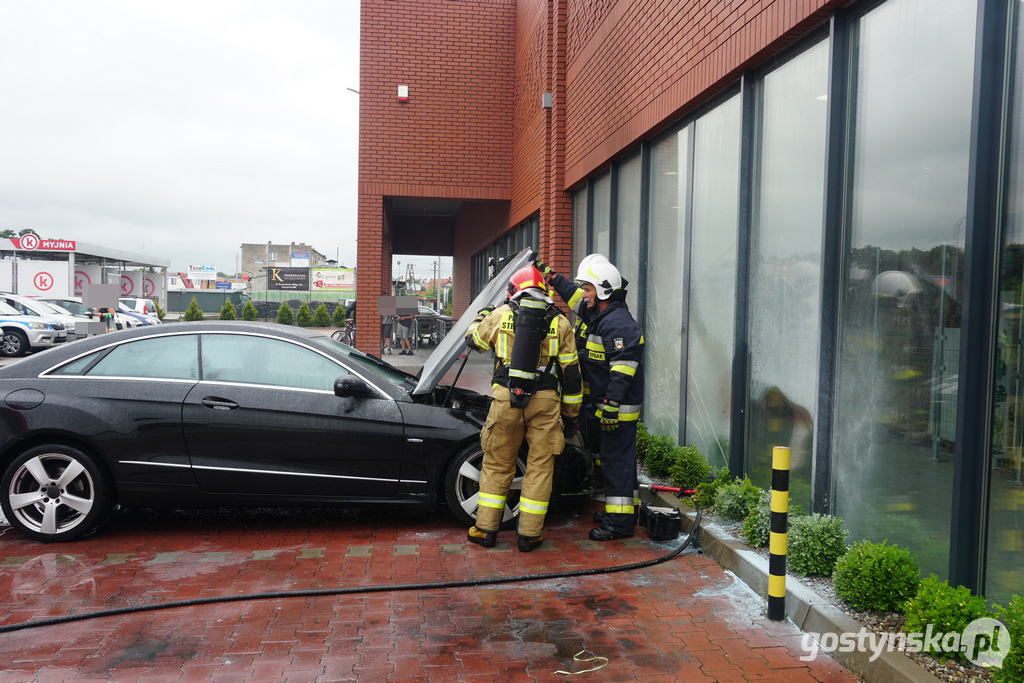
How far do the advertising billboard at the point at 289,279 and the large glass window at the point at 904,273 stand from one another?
72.7m

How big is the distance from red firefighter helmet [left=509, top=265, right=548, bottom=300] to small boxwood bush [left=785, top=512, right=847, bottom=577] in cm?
218

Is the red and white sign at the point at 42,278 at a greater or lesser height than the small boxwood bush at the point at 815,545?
greater

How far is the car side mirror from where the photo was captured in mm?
5188

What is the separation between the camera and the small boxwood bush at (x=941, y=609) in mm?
3078

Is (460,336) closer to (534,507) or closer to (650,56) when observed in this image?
(534,507)

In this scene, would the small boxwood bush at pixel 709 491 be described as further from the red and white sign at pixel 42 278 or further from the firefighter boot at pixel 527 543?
the red and white sign at pixel 42 278

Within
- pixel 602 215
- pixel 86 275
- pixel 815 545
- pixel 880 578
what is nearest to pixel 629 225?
pixel 602 215

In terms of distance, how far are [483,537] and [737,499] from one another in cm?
180

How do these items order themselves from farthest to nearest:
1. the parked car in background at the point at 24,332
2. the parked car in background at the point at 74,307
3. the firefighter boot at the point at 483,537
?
the parked car in background at the point at 74,307 → the parked car in background at the point at 24,332 → the firefighter boot at the point at 483,537

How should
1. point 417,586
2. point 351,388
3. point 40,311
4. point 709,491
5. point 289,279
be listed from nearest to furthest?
point 417,586 < point 351,388 < point 709,491 < point 40,311 < point 289,279

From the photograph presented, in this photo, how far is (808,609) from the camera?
3.73 metres

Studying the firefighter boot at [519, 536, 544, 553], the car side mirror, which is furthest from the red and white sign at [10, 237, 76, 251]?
the firefighter boot at [519, 536, 544, 553]

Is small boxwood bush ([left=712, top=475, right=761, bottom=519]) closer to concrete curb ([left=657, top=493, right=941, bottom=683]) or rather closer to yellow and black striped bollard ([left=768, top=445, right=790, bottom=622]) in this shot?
concrete curb ([left=657, top=493, right=941, bottom=683])

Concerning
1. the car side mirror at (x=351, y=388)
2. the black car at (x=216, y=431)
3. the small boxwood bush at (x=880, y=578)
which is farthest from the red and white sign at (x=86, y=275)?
the small boxwood bush at (x=880, y=578)
